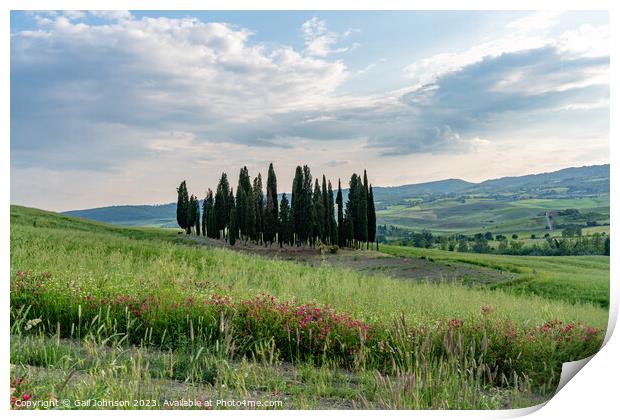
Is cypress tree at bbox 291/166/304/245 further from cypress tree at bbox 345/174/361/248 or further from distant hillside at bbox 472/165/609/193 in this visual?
distant hillside at bbox 472/165/609/193

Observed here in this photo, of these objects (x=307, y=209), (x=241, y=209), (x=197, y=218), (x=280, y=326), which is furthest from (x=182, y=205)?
(x=280, y=326)

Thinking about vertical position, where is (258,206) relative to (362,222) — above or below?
above

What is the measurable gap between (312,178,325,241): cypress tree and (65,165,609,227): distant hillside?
12.8 inches

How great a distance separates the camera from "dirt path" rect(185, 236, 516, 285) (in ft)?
20.0

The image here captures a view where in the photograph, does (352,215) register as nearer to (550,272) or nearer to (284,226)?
(284,226)

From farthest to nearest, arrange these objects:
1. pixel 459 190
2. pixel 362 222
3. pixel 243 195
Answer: pixel 243 195, pixel 362 222, pixel 459 190

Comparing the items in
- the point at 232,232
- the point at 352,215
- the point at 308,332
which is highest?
the point at 352,215

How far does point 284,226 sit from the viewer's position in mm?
6547

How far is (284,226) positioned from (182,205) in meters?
1.29

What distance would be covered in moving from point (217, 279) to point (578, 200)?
4453mm

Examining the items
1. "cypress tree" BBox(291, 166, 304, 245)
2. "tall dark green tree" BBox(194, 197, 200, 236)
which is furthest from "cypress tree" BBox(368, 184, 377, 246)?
"tall dark green tree" BBox(194, 197, 200, 236)

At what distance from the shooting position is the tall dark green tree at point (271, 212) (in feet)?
20.2

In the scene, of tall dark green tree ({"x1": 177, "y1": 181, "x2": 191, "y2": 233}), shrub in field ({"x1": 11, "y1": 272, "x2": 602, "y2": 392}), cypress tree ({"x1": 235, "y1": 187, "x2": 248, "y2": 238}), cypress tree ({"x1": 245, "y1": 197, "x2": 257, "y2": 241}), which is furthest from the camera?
cypress tree ({"x1": 245, "y1": 197, "x2": 257, "y2": 241})

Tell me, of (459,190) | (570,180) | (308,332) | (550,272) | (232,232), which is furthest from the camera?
(232,232)
